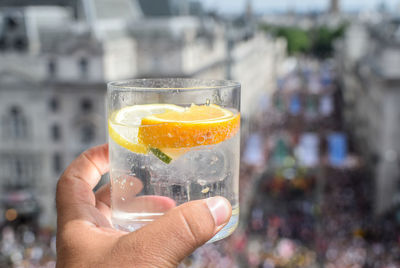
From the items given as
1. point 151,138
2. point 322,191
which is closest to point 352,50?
point 322,191

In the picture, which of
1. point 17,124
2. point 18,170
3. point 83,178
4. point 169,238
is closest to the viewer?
point 169,238

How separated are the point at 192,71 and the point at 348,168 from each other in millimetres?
16411

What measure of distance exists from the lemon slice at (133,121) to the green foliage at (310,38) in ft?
494

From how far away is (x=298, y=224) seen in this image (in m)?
33.6

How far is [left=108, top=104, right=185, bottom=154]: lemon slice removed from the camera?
12.7 feet

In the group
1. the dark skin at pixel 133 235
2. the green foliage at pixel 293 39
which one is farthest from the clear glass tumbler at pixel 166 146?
the green foliage at pixel 293 39

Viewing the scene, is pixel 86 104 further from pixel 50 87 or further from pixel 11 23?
pixel 11 23

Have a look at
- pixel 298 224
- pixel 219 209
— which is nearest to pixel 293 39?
pixel 298 224

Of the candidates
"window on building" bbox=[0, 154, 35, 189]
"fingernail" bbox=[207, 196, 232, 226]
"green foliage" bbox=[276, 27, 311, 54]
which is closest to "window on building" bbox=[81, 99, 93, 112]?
"window on building" bbox=[0, 154, 35, 189]

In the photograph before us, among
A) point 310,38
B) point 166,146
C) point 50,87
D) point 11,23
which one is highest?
point 11,23

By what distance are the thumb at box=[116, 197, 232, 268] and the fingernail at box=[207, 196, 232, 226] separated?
0.09m

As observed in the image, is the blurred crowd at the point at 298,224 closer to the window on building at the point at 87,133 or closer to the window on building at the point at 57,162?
the window on building at the point at 57,162

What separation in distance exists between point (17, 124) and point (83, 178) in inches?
1508

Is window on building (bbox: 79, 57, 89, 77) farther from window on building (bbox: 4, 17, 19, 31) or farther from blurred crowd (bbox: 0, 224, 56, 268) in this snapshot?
blurred crowd (bbox: 0, 224, 56, 268)
